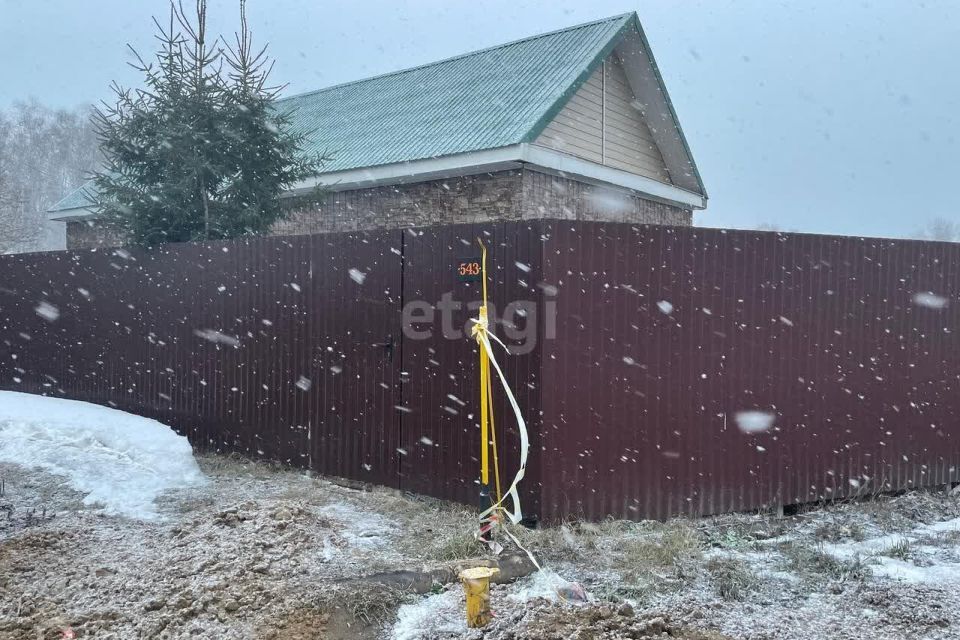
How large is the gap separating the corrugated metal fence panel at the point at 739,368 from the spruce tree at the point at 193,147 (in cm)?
585

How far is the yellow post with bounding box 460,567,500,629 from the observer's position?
3.39 metres

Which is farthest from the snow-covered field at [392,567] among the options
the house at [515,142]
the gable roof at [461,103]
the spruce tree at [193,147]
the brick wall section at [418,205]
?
the gable roof at [461,103]

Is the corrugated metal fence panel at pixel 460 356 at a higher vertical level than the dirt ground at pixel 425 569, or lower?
higher

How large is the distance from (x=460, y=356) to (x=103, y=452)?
132 inches

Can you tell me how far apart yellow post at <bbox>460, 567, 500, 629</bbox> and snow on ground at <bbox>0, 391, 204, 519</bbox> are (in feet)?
9.56

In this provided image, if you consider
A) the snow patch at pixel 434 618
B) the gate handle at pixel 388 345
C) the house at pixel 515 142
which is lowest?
the snow patch at pixel 434 618

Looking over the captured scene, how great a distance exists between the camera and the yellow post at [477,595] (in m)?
3.39

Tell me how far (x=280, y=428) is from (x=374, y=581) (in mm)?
3317

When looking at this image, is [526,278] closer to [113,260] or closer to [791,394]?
[791,394]

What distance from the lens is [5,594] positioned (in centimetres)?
390

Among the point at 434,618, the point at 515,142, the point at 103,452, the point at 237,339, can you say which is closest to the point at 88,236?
the point at 515,142

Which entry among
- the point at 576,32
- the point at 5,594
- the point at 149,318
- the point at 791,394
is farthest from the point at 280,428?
the point at 576,32

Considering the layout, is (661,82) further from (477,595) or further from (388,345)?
(477,595)

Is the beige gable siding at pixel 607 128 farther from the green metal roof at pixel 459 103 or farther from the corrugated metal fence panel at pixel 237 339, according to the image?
the corrugated metal fence panel at pixel 237 339
